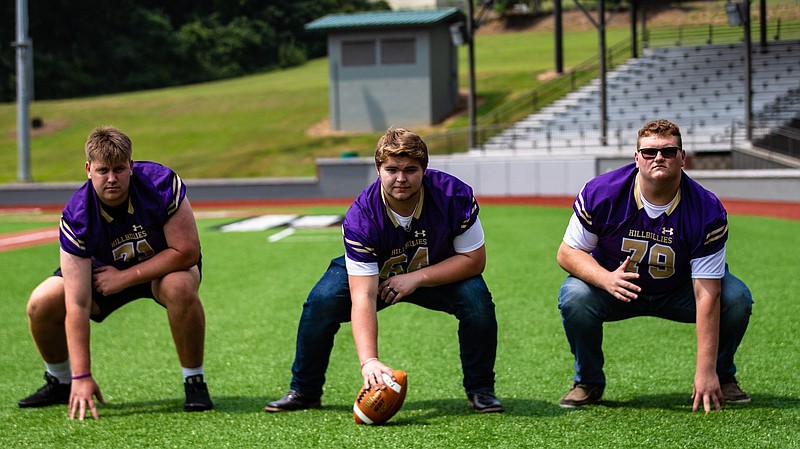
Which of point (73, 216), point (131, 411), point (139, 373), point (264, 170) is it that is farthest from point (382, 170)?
point (264, 170)

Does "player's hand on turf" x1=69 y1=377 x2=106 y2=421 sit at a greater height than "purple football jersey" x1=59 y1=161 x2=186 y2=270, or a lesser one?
lesser

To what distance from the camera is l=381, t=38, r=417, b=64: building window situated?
108 ft

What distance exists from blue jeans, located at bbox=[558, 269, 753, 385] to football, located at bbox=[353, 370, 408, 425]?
826 mm

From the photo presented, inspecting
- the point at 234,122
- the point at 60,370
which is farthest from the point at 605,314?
the point at 234,122

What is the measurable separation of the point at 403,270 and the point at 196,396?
1.18 meters

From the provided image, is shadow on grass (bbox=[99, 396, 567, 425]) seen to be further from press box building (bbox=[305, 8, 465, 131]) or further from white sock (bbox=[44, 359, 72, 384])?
press box building (bbox=[305, 8, 465, 131])

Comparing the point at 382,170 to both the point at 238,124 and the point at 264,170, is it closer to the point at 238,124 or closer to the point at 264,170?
the point at 264,170

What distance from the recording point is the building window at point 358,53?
33.3 meters

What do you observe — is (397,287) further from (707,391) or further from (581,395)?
(707,391)

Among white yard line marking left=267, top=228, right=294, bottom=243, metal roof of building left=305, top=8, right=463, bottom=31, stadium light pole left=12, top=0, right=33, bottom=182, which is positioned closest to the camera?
white yard line marking left=267, top=228, right=294, bottom=243

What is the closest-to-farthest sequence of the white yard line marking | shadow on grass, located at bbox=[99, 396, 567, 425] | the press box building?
1. shadow on grass, located at bbox=[99, 396, 567, 425]
2. the white yard line marking
3. the press box building

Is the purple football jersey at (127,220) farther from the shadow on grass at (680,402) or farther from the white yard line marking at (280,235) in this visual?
the white yard line marking at (280,235)

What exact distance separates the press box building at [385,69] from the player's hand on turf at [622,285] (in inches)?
1122

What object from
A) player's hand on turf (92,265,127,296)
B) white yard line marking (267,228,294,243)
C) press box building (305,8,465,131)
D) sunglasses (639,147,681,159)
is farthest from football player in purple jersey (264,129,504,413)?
press box building (305,8,465,131)
